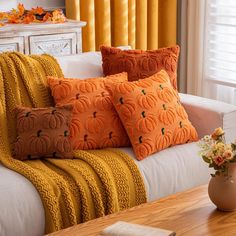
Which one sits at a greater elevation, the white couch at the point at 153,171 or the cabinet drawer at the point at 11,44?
the cabinet drawer at the point at 11,44

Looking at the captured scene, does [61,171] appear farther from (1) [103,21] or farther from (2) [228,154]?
(1) [103,21]

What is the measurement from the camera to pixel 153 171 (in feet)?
8.75

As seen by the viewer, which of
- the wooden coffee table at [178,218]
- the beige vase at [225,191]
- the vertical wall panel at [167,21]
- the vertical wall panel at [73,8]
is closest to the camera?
the wooden coffee table at [178,218]

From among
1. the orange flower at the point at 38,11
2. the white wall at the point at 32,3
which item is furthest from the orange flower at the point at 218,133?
the white wall at the point at 32,3

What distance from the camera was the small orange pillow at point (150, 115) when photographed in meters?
2.78

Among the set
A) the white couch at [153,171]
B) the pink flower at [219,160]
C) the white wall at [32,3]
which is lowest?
the white couch at [153,171]

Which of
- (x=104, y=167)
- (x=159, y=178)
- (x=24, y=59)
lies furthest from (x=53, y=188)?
(x=24, y=59)

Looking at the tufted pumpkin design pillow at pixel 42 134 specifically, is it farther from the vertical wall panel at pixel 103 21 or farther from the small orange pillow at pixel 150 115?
the vertical wall panel at pixel 103 21

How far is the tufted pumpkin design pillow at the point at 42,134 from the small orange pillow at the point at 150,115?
313 millimetres

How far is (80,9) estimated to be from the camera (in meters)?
4.31

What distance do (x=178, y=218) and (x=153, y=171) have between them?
0.61m

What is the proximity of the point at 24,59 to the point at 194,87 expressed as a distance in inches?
86.6

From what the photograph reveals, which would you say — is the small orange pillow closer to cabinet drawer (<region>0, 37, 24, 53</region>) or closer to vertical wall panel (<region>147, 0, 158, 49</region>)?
cabinet drawer (<region>0, 37, 24, 53</region>)

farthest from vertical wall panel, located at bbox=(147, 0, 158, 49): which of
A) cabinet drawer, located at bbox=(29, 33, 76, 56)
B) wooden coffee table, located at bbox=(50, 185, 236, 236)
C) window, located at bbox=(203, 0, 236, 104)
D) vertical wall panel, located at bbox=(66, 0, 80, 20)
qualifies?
wooden coffee table, located at bbox=(50, 185, 236, 236)
